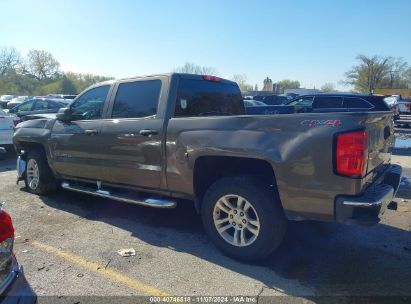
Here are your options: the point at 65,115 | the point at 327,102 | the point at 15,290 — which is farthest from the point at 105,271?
the point at 327,102

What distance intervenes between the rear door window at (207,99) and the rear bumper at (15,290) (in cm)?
250

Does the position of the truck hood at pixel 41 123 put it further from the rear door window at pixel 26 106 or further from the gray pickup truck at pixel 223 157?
the rear door window at pixel 26 106

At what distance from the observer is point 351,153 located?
2961 millimetres

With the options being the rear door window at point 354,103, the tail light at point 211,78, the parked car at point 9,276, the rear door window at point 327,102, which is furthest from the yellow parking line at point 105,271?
the rear door window at point 354,103

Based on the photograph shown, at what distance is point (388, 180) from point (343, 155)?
129 cm

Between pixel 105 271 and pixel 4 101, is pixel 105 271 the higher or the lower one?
the lower one

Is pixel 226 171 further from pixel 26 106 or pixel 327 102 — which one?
pixel 26 106

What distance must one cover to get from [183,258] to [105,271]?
2.68ft

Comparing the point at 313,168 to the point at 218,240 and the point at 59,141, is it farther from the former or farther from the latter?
the point at 59,141

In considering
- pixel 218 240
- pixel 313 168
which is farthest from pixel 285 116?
pixel 218 240

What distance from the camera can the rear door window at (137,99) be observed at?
14.3 feet

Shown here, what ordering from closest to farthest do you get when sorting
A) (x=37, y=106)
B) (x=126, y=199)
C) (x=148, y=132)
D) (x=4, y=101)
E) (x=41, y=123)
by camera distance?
(x=148, y=132), (x=126, y=199), (x=41, y=123), (x=37, y=106), (x=4, y=101)

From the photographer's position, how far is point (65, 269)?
351 centimetres

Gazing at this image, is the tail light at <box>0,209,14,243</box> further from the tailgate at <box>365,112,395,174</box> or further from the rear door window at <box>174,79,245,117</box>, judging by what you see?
the tailgate at <box>365,112,395,174</box>
